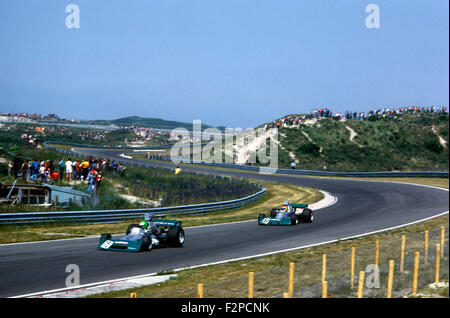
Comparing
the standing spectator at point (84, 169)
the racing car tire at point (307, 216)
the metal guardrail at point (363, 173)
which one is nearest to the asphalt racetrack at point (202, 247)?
the racing car tire at point (307, 216)

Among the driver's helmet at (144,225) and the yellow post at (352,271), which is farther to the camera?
the driver's helmet at (144,225)

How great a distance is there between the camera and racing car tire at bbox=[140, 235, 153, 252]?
14984 millimetres

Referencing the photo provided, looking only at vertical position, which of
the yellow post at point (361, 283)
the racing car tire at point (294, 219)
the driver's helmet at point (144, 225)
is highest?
the yellow post at point (361, 283)

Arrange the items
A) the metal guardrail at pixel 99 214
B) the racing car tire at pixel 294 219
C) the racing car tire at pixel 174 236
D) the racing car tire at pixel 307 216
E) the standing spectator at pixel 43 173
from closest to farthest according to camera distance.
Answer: the racing car tire at pixel 174 236 → the metal guardrail at pixel 99 214 → the racing car tire at pixel 294 219 → the racing car tire at pixel 307 216 → the standing spectator at pixel 43 173

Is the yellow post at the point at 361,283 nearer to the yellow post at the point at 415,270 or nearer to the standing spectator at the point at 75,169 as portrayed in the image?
the yellow post at the point at 415,270

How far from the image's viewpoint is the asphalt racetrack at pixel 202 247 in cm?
1177

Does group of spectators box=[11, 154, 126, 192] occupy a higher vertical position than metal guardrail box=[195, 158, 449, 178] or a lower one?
higher

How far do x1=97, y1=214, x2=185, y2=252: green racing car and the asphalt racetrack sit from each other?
25cm

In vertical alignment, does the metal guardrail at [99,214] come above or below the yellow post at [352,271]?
below

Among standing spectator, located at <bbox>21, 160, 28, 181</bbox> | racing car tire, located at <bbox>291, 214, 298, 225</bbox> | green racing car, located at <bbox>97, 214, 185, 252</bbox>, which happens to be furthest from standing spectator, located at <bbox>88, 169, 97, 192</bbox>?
racing car tire, located at <bbox>291, 214, 298, 225</bbox>

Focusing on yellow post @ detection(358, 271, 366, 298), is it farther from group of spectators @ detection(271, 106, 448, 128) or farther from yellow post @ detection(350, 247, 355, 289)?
group of spectators @ detection(271, 106, 448, 128)

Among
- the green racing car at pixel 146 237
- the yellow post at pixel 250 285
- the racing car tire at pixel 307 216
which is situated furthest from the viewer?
the racing car tire at pixel 307 216

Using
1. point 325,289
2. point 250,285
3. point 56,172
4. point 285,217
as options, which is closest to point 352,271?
point 325,289

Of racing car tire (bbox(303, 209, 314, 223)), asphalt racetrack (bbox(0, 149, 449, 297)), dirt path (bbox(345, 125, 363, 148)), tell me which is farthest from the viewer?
dirt path (bbox(345, 125, 363, 148))
